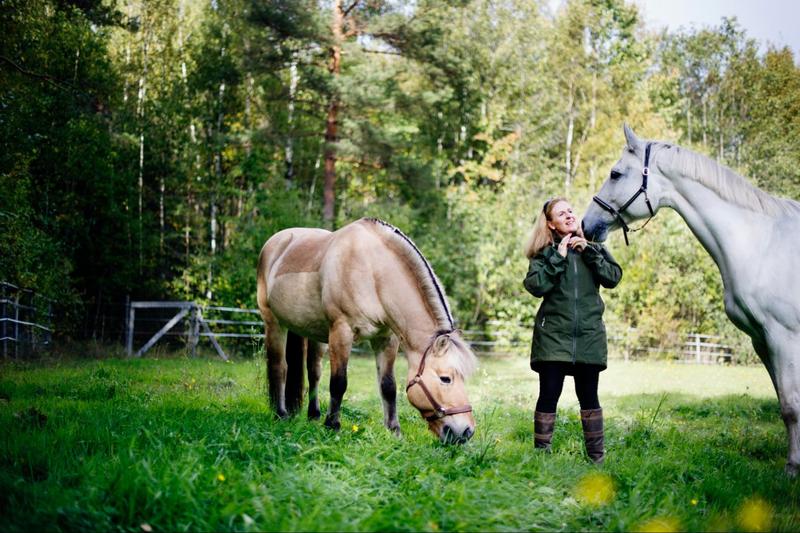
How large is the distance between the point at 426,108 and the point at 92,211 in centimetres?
1024

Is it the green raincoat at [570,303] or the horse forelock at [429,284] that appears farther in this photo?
the horse forelock at [429,284]

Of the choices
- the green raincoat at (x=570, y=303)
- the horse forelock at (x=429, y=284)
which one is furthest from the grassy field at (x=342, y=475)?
the horse forelock at (x=429, y=284)

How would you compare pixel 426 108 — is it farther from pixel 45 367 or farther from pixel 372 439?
pixel 372 439

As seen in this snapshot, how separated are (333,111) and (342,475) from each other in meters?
17.3

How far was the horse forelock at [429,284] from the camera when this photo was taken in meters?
4.56

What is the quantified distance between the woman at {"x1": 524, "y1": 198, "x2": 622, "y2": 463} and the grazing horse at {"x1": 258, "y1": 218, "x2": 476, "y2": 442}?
56cm

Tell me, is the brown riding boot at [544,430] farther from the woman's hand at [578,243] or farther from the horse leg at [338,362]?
the horse leg at [338,362]

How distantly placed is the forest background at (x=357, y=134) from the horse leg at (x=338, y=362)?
7762mm

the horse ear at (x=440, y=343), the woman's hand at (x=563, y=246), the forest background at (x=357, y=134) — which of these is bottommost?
the horse ear at (x=440, y=343)

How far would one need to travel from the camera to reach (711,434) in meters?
6.42

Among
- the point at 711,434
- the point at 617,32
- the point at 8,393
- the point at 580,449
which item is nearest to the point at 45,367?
the point at 8,393

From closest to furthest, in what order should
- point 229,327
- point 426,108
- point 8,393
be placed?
point 8,393, point 229,327, point 426,108

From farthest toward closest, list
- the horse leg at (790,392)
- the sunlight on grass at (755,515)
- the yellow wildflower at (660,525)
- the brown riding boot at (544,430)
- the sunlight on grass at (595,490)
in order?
the brown riding boot at (544,430)
the horse leg at (790,392)
the sunlight on grass at (595,490)
the sunlight on grass at (755,515)
the yellow wildflower at (660,525)

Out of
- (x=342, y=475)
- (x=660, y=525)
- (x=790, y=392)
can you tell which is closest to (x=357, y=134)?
(x=790, y=392)
